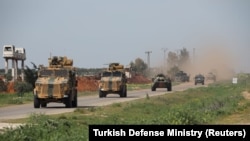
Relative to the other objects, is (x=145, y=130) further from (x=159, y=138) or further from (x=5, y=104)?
(x=5, y=104)

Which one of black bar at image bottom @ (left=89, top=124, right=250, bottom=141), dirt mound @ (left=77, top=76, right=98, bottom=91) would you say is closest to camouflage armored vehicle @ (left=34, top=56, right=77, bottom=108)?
black bar at image bottom @ (left=89, top=124, right=250, bottom=141)

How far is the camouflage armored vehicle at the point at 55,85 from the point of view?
3653 centimetres

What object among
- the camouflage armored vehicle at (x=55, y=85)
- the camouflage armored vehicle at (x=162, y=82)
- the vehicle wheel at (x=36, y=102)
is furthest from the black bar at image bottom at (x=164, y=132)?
the camouflage armored vehicle at (x=162, y=82)

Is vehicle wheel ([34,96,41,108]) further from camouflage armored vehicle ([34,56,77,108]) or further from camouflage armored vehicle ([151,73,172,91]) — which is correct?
camouflage armored vehicle ([151,73,172,91])

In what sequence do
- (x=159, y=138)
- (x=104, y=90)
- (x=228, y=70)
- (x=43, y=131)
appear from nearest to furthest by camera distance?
(x=159, y=138) < (x=43, y=131) < (x=104, y=90) < (x=228, y=70)

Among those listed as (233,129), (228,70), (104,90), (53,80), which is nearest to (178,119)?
(233,129)

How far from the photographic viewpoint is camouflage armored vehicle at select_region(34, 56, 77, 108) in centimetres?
3653

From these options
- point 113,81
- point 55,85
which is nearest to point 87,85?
point 113,81

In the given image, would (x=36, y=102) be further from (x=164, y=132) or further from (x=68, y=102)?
(x=164, y=132)

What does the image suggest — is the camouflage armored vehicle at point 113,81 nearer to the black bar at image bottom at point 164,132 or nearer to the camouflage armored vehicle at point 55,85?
the camouflage armored vehicle at point 55,85

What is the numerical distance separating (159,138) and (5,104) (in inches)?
1363

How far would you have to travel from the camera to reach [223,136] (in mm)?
13172

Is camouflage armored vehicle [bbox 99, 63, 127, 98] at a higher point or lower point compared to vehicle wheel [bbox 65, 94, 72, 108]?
higher

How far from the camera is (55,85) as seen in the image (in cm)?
3650
